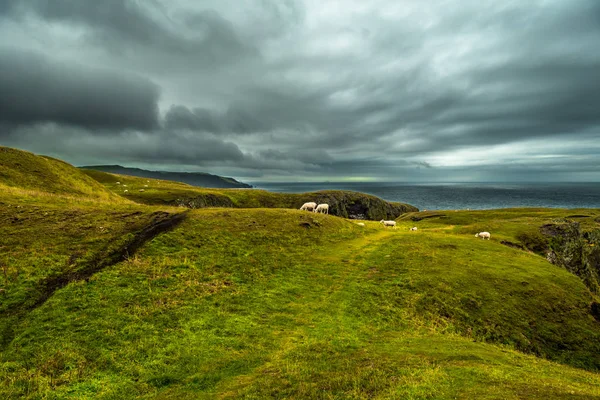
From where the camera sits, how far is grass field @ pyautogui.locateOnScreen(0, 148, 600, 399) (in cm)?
1245

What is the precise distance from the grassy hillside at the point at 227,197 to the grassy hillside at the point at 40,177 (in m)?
31.0

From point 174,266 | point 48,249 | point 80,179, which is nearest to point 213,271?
point 174,266

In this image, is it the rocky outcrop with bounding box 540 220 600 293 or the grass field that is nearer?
the grass field

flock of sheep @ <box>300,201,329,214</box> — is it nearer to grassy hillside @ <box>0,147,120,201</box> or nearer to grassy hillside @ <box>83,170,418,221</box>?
grassy hillside @ <box>0,147,120,201</box>

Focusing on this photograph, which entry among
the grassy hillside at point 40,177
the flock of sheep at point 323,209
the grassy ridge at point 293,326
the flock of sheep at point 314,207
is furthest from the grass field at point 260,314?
the flock of sheep at point 314,207

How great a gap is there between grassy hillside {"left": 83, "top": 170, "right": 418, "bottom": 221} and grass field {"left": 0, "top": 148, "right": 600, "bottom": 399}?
220ft

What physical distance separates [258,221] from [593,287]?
189ft

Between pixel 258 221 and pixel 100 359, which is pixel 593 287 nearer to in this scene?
pixel 258 221

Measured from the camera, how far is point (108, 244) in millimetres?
24703

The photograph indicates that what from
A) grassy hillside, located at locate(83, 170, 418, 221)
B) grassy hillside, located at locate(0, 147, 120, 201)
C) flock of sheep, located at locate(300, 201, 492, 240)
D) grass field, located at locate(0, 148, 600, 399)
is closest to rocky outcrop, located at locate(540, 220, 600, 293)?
flock of sheep, located at locate(300, 201, 492, 240)

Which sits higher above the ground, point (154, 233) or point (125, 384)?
point (154, 233)

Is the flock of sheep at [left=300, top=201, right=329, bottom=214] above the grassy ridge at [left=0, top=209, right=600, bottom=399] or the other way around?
above

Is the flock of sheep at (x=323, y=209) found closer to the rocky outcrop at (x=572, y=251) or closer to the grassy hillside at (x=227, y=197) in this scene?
the rocky outcrop at (x=572, y=251)

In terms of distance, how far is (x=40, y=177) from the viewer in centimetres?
4772
